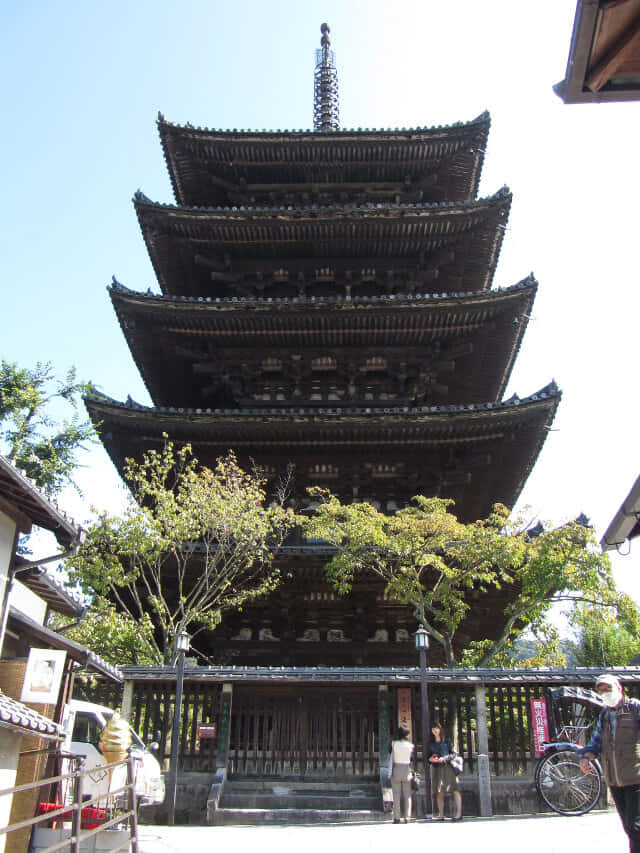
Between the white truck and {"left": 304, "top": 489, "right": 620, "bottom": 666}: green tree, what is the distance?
195 inches

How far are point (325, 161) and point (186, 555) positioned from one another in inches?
562

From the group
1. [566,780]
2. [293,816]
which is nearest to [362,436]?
[293,816]

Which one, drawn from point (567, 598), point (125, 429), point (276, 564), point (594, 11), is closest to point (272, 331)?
point (125, 429)

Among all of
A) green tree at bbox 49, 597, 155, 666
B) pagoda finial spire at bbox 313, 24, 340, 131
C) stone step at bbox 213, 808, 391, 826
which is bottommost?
stone step at bbox 213, 808, 391, 826

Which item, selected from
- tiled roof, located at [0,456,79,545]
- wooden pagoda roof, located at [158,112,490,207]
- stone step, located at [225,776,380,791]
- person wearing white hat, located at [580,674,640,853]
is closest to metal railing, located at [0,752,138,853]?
stone step, located at [225,776,380,791]

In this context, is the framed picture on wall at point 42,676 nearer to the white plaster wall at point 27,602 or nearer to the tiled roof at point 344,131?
the white plaster wall at point 27,602

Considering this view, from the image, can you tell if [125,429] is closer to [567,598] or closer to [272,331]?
[272,331]

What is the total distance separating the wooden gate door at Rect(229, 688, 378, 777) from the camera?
13062 mm

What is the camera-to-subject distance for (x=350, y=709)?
43.9 feet

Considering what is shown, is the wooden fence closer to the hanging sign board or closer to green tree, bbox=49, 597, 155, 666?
the hanging sign board

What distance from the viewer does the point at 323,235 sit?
21.5 meters

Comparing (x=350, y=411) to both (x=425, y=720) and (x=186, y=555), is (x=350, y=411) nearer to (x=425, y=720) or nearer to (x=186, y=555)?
(x=186, y=555)

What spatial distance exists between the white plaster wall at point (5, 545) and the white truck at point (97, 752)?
262 cm

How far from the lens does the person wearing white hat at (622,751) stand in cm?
585
